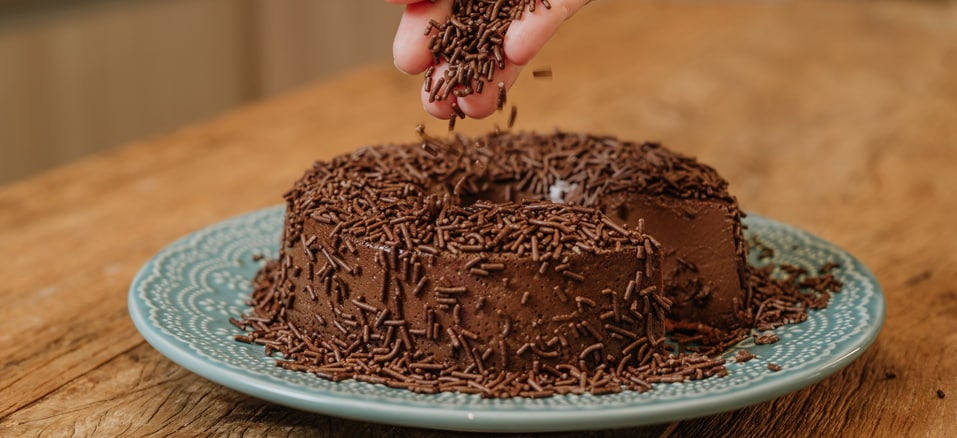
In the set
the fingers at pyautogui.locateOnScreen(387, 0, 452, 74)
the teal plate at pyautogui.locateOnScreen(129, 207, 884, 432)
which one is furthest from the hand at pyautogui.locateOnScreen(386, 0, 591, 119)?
the teal plate at pyautogui.locateOnScreen(129, 207, 884, 432)

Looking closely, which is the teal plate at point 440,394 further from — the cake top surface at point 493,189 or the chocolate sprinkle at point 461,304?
the cake top surface at point 493,189

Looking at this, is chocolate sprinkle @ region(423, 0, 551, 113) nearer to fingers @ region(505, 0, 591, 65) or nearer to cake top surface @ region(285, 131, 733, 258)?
fingers @ region(505, 0, 591, 65)

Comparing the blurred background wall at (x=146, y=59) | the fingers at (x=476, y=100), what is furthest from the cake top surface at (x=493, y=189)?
the blurred background wall at (x=146, y=59)

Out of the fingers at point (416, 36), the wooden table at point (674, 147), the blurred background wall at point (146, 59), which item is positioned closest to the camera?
the wooden table at point (674, 147)

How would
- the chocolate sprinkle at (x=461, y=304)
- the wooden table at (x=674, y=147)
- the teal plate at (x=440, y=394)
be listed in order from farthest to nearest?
the wooden table at (x=674, y=147), the chocolate sprinkle at (x=461, y=304), the teal plate at (x=440, y=394)

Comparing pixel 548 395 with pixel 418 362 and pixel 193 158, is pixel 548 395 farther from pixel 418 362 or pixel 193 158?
pixel 193 158

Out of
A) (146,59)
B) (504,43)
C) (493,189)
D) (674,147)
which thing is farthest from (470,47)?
(146,59)

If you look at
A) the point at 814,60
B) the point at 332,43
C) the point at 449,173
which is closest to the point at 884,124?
the point at 814,60

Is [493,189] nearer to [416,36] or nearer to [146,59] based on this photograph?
[416,36]
